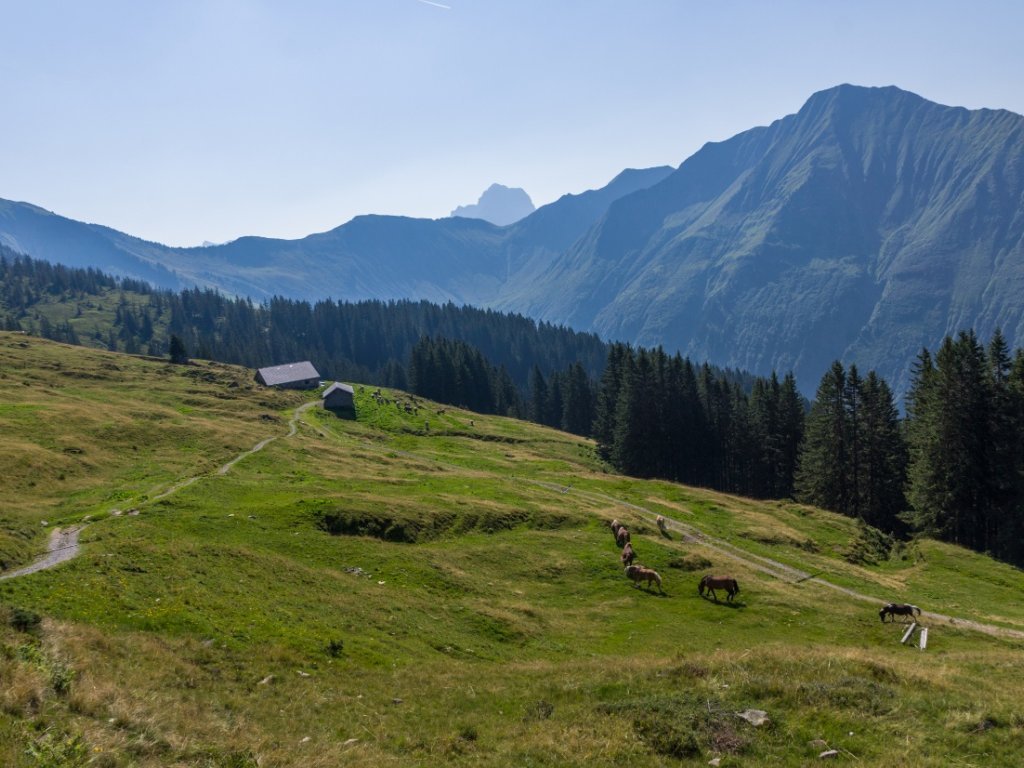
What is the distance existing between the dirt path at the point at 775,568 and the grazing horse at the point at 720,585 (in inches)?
389

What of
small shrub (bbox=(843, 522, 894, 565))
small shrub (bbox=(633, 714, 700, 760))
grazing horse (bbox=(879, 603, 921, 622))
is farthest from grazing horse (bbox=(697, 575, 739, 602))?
small shrub (bbox=(843, 522, 894, 565))

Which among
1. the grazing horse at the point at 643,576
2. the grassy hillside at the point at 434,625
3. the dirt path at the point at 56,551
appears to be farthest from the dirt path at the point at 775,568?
the dirt path at the point at 56,551

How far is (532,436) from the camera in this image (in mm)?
119938

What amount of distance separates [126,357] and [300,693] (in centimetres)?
14847

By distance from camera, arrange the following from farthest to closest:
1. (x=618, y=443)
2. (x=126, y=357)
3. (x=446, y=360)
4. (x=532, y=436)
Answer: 1. (x=446, y=360)
2. (x=126, y=357)
3. (x=532, y=436)
4. (x=618, y=443)

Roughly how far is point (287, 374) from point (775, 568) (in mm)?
127579

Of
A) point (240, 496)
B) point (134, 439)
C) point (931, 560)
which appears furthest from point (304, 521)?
point (931, 560)

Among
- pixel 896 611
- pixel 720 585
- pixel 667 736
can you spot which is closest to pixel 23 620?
pixel 667 736

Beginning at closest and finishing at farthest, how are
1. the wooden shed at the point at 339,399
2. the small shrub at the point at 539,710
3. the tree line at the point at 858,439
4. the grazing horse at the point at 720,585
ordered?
the small shrub at the point at 539,710, the grazing horse at the point at 720,585, the tree line at the point at 858,439, the wooden shed at the point at 339,399

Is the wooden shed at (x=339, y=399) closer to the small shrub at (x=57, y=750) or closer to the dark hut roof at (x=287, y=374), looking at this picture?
the dark hut roof at (x=287, y=374)

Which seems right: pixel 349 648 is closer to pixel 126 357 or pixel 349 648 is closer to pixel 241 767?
pixel 241 767

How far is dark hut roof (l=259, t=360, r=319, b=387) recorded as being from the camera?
14500cm

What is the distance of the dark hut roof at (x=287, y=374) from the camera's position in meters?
145

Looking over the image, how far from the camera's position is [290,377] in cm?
14775
